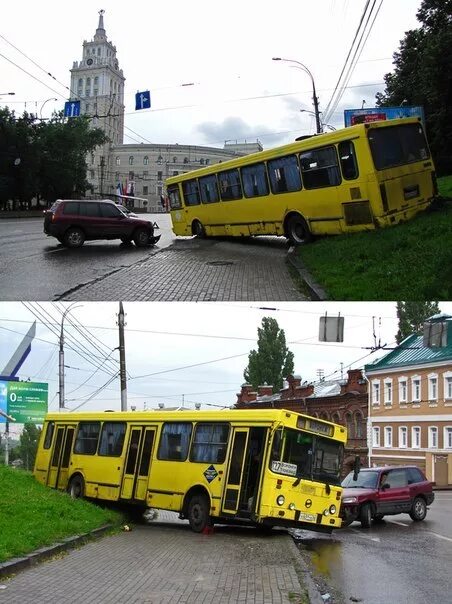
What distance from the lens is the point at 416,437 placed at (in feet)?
161

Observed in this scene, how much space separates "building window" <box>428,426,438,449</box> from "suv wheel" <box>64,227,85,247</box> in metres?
28.7

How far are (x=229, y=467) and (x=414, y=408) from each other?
37131 millimetres

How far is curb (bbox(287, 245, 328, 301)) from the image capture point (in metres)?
15.3

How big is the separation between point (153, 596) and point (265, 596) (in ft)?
3.59

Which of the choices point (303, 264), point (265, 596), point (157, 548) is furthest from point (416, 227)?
point (265, 596)

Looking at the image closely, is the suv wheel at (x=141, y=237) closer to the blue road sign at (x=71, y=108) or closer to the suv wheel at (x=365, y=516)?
the suv wheel at (x=365, y=516)

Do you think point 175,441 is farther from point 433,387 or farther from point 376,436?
point 376,436

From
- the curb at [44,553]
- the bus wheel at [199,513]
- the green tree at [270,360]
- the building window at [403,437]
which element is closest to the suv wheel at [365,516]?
the bus wheel at [199,513]

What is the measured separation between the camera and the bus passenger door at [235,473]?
14.0 metres

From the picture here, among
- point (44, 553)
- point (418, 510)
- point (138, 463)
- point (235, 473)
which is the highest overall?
point (235, 473)

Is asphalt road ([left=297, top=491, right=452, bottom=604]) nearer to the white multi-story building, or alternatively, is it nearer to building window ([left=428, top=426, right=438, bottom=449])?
building window ([left=428, top=426, right=438, bottom=449])

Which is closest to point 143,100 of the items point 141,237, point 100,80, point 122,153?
point 141,237

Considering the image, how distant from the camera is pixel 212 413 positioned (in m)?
15.4

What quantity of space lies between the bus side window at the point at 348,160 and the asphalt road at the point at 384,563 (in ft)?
28.0
